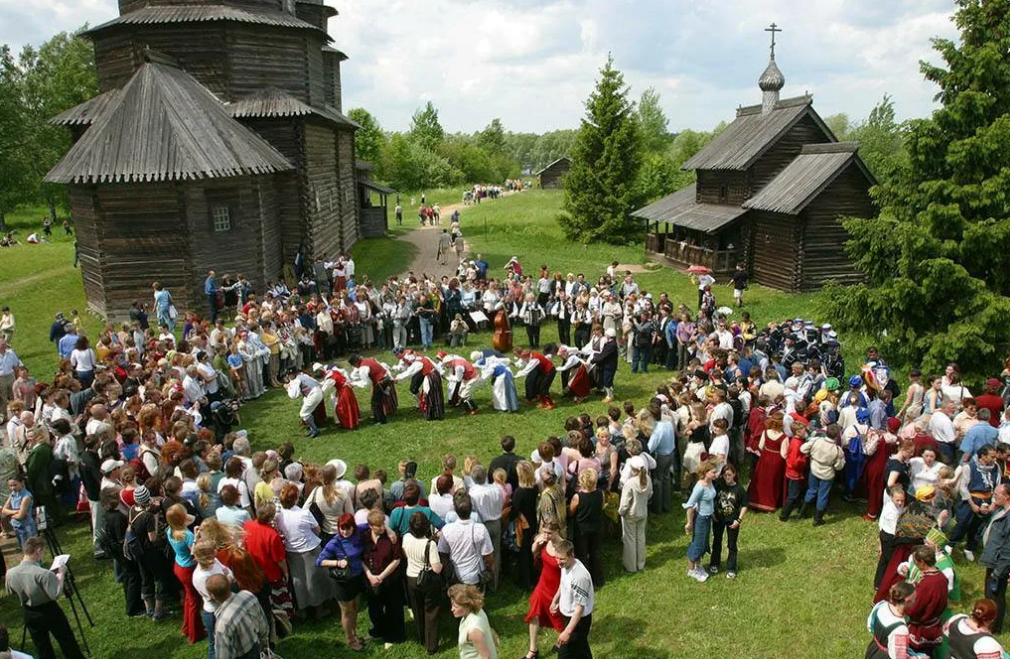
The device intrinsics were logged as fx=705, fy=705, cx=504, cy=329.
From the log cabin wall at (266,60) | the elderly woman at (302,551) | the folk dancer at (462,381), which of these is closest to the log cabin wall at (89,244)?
the log cabin wall at (266,60)

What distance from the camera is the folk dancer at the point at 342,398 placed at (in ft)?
45.7

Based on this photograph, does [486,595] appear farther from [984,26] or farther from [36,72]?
[36,72]

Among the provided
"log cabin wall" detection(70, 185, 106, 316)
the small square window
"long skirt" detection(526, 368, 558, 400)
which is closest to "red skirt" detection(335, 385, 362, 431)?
"long skirt" detection(526, 368, 558, 400)

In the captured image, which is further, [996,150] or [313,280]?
[313,280]

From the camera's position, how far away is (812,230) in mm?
27516

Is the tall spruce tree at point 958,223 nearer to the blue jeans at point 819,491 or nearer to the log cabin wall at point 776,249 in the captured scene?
the blue jeans at point 819,491

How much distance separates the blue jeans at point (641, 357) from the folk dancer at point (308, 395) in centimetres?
773

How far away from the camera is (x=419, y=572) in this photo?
24.1 ft

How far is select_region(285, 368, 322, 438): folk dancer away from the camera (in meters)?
13.6

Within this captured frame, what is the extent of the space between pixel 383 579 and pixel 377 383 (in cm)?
716

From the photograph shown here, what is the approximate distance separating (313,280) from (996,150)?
68.7 feet

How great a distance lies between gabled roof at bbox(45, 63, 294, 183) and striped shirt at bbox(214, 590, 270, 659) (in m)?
17.4

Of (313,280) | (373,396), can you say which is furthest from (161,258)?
(373,396)

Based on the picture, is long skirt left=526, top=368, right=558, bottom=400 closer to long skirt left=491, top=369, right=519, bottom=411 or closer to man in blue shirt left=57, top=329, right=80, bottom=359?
long skirt left=491, top=369, right=519, bottom=411
